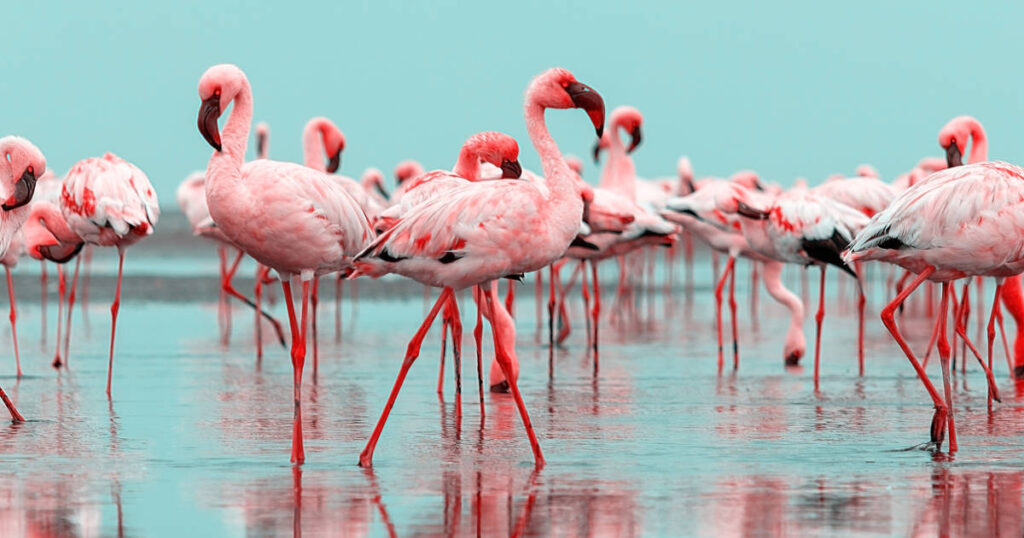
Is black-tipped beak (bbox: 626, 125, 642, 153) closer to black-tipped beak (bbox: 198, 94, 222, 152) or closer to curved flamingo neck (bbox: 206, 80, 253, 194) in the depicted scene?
curved flamingo neck (bbox: 206, 80, 253, 194)

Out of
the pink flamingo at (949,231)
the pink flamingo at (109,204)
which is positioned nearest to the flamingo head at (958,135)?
the pink flamingo at (949,231)

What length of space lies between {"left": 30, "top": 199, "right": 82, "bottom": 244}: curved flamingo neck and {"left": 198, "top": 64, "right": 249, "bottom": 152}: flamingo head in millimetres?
4588

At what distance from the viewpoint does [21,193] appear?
848 centimetres

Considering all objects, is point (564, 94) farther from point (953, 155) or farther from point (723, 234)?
point (723, 234)

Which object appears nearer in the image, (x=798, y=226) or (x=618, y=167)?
(x=798, y=226)

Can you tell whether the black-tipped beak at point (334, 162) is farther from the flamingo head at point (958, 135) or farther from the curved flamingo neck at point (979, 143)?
the curved flamingo neck at point (979, 143)

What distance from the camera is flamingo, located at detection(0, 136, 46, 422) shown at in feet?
27.9

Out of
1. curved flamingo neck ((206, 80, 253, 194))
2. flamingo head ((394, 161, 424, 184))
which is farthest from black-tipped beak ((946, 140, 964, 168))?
flamingo head ((394, 161, 424, 184))

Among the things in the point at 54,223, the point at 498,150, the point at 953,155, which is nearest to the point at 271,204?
the point at 498,150

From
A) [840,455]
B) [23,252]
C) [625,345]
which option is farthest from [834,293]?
[840,455]

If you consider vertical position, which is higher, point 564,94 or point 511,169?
point 564,94

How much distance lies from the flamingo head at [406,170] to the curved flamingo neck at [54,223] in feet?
33.5

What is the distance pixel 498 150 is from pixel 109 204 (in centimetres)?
331

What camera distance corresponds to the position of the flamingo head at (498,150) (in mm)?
8305
